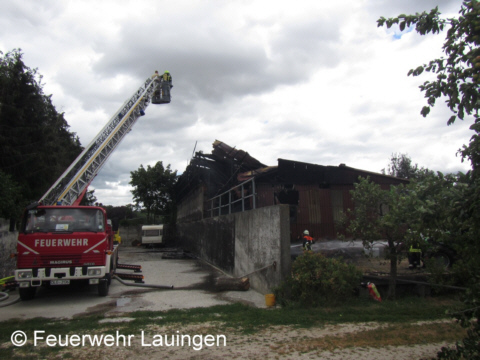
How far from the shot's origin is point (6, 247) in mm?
12273

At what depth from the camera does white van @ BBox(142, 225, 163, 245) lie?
114 ft

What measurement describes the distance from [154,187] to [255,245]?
3228 cm

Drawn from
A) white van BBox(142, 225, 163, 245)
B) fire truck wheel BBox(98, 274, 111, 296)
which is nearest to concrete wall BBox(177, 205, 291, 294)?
fire truck wheel BBox(98, 274, 111, 296)

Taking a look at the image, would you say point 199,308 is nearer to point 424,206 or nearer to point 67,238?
point 67,238

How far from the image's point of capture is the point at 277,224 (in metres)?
8.37

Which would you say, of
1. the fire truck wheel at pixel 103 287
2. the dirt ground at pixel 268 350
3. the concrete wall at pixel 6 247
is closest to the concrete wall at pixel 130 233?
the concrete wall at pixel 6 247

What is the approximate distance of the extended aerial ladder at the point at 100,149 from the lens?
→ 1305 cm

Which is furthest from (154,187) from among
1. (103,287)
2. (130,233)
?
(103,287)

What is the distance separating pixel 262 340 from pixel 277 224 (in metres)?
3.31

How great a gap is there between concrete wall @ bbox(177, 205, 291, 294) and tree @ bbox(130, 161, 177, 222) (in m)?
25.3

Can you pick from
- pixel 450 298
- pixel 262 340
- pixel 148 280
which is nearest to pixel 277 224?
pixel 262 340

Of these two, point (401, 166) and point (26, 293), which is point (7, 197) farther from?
point (401, 166)

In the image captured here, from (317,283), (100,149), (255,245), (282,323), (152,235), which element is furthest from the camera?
(152,235)

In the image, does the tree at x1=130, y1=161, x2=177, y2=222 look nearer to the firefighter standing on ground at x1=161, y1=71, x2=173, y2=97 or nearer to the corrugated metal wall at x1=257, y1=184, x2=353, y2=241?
the firefighter standing on ground at x1=161, y1=71, x2=173, y2=97
